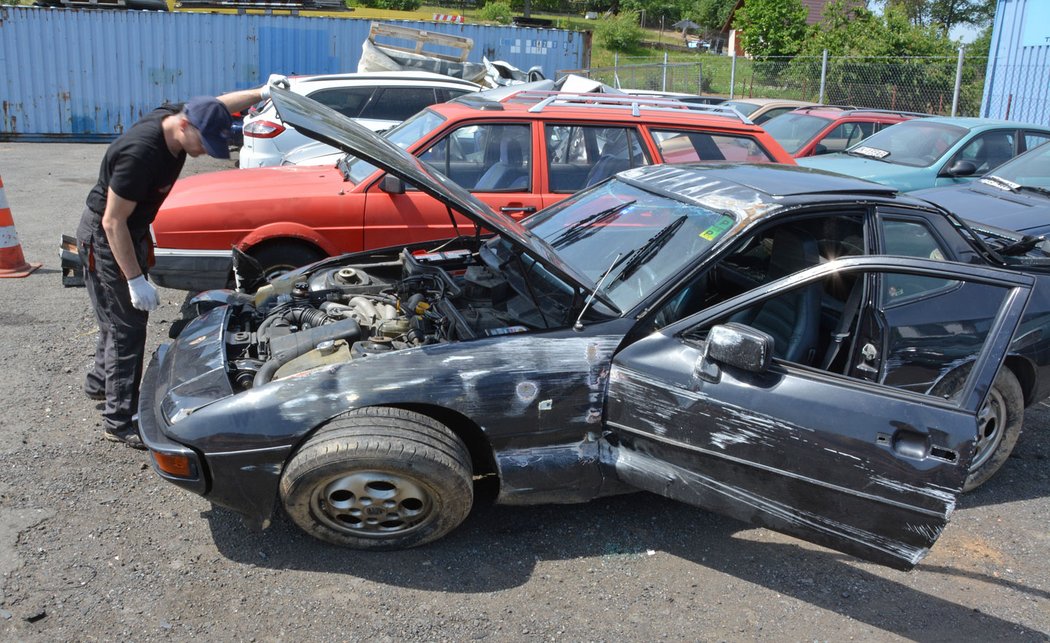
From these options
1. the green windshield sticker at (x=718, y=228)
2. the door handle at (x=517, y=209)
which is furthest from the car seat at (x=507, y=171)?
the green windshield sticker at (x=718, y=228)

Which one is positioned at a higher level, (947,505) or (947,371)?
(947,371)

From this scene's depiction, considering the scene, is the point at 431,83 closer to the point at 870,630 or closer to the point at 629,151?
Answer: the point at 629,151

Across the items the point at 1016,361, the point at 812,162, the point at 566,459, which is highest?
the point at 812,162

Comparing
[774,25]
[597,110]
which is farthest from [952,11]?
[597,110]

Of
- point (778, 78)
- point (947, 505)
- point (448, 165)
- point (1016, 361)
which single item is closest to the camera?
point (947, 505)

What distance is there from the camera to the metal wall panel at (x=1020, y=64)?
14.8 metres

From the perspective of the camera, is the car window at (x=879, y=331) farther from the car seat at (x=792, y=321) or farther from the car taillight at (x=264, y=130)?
the car taillight at (x=264, y=130)

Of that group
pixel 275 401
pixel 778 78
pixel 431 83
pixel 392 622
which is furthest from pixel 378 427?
pixel 778 78

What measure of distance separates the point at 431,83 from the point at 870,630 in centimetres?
917

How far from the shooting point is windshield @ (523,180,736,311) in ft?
Answer: 11.9

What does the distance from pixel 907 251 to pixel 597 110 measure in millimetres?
2846

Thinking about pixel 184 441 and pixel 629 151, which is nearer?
pixel 184 441

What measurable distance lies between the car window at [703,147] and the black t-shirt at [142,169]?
3.54 metres

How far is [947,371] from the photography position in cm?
368
